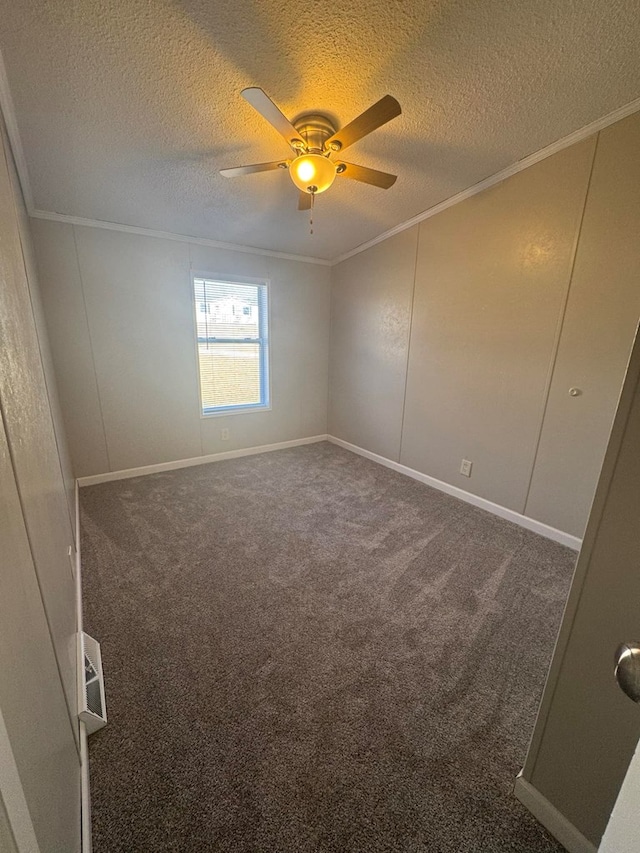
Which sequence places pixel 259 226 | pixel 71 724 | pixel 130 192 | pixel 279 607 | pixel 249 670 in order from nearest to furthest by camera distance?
pixel 71 724 < pixel 249 670 < pixel 279 607 < pixel 130 192 < pixel 259 226

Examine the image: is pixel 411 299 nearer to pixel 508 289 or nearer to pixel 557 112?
A: pixel 508 289

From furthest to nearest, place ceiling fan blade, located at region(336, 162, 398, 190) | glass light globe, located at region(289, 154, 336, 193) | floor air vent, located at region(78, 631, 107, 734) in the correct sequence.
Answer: ceiling fan blade, located at region(336, 162, 398, 190) < glass light globe, located at region(289, 154, 336, 193) < floor air vent, located at region(78, 631, 107, 734)

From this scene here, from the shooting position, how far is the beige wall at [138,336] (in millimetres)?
2801

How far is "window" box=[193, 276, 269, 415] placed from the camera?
3473 millimetres

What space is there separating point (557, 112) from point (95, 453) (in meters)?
4.22

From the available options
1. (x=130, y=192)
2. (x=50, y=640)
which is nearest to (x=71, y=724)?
(x=50, y=640)

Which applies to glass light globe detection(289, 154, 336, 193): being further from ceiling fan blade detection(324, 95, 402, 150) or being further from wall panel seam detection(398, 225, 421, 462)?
wall panel seam detection(398, 225, 421, 462)

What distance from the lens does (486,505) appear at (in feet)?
8.96

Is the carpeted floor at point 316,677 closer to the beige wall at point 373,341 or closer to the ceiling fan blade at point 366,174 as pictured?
the beige wall at point 373,341

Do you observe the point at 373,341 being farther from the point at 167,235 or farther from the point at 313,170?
the point at 167,235

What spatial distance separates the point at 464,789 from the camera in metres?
1.02

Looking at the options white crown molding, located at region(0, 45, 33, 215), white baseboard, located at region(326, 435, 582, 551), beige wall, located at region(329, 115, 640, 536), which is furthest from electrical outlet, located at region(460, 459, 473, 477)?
white crown molding, located at region(0, 45, 33, 215)

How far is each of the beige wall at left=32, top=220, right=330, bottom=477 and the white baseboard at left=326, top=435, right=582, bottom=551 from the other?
1599 mm

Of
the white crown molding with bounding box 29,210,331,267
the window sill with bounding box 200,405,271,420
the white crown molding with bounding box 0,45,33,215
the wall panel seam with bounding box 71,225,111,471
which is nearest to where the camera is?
the white crown molding with bounding box 0,45,33,215
